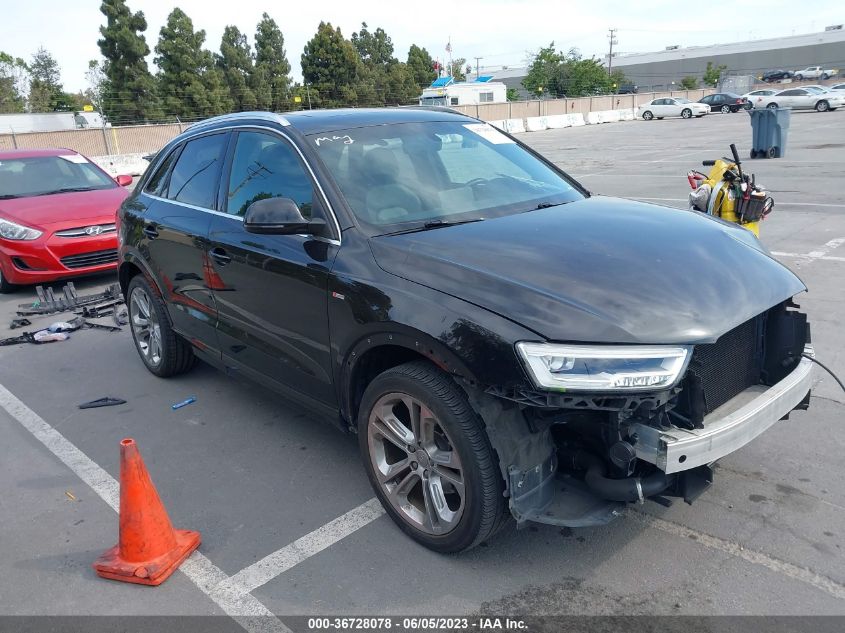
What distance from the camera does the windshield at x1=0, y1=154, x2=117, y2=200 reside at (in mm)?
9039

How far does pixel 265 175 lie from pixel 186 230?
2.90ft

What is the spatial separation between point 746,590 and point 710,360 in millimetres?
945

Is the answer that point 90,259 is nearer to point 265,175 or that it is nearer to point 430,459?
point 265,175

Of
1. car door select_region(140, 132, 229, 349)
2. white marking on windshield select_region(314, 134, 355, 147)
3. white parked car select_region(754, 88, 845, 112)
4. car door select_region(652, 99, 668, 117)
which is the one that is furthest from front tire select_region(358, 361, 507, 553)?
car door select_region(652, 99, 668, 117)

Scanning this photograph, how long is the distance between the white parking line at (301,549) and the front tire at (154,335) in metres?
2.27

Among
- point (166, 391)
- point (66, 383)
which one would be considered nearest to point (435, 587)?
point (166, 391)

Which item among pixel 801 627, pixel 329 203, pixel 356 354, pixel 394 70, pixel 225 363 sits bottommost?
pixel 801 627

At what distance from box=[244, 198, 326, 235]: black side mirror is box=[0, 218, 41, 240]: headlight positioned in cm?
597

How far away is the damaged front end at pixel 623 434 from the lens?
2.61 metres

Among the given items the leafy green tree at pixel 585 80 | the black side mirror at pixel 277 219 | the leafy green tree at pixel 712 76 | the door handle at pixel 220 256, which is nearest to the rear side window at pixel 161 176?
the door handle at pixel 220 256

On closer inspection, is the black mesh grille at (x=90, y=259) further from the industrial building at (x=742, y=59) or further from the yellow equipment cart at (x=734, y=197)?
the industrial building at (x=742, y=59)

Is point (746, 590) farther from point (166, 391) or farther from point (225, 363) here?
point (166, 391)

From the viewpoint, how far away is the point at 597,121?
157 ft

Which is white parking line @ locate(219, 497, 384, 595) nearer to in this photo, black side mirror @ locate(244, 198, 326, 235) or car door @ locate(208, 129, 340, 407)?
car door @ locate(208, 129, 340, 407)
